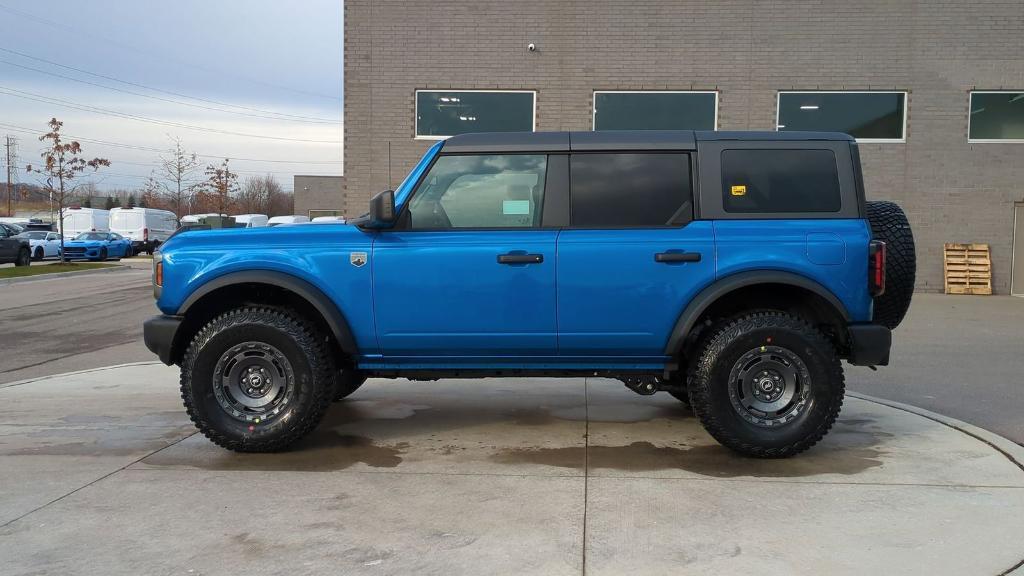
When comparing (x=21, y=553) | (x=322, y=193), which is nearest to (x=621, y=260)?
(x=21, y=553)

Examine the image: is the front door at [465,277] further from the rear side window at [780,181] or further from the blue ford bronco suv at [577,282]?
the rear side window at [780,181]

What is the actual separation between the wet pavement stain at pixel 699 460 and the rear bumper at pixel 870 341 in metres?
0.70

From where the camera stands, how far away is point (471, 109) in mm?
17797

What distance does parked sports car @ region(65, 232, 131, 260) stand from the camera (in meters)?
33.7

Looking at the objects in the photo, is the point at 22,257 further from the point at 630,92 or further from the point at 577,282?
the point at 577,282

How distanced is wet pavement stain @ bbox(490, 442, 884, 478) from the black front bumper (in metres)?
2.28

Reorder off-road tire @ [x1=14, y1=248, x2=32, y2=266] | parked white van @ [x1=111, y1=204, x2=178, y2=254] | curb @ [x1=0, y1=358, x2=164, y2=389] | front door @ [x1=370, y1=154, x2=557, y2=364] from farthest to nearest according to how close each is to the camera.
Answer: parked white van @ [x1=111, y1=204, x2=178, y2=254] < off-road tire @ [x1=14, y1=248, x2=32, y2=266] < curb @ [x1=0, y1=358, x2=164, y2=389] < front door @ [x1=370, y1=154, x2=557, y2=364]

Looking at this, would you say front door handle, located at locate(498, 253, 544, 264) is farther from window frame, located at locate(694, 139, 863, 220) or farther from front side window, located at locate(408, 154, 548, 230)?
window frame, located at locate(694, 139, 863, 220)

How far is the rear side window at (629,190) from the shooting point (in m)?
5.39

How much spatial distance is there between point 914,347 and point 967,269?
8321mm

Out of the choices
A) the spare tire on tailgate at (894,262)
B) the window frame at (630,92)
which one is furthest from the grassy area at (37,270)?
the spare tire on tailgate at (894,262)

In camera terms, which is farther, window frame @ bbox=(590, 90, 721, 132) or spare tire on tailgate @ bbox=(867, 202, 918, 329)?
window frame @ bbox=(590, 90, 721, 132)

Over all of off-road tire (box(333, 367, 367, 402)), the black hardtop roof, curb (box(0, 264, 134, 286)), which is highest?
the black hardtop roof

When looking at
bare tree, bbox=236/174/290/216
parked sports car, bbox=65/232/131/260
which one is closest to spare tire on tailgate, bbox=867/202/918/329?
parked sports car, bbox=65/232/131/260
